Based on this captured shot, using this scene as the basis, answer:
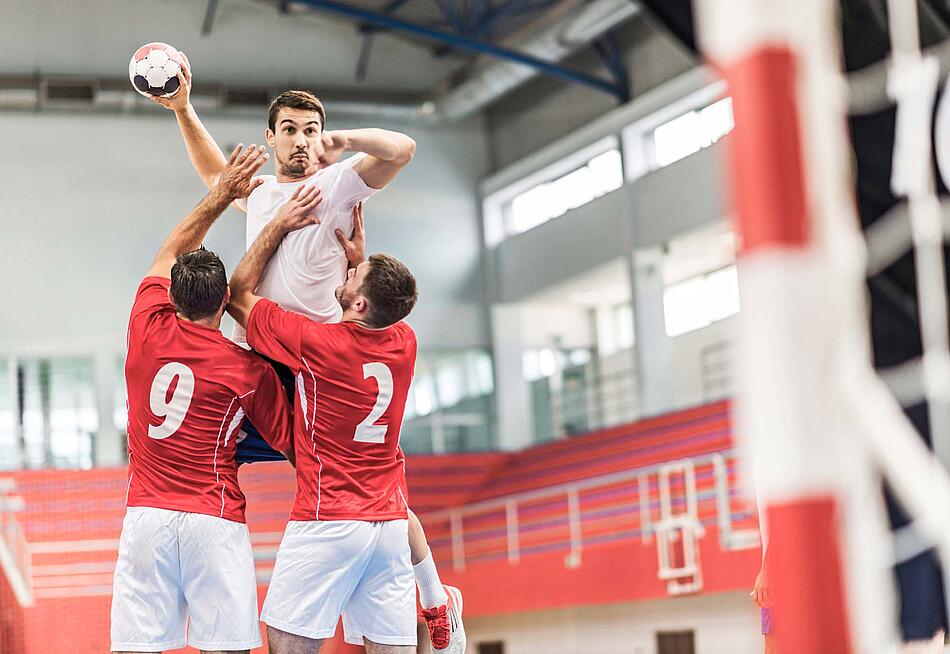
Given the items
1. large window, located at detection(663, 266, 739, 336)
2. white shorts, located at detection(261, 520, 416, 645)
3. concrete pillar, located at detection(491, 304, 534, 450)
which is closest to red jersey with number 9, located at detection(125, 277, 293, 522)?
white shorts, located at detection(261, 520, 416, 645)

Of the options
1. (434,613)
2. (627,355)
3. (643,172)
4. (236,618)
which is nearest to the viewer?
(236,618)

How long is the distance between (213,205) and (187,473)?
1.13 metres

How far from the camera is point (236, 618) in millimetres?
4977

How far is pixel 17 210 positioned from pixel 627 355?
34.8 ft

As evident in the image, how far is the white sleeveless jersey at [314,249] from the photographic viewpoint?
17.5 feet

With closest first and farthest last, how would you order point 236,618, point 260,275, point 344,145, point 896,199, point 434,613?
1. point 896,199
2. point 344,145
3. point 236,618
4. point 260,275
5. point 434,613

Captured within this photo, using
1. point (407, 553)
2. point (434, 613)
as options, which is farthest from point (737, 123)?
point (434, 613)

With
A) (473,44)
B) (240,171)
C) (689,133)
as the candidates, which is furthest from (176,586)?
(473,44)

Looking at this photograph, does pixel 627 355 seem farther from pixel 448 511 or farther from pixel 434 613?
pixel 434 613

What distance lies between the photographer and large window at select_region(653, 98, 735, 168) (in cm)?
1848

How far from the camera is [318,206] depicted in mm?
5328

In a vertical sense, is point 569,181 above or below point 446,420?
above

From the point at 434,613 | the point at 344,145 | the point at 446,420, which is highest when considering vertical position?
the point at 446,420

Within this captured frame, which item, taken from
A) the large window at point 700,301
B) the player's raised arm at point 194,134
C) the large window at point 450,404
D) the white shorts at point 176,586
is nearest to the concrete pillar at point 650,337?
the large window at point 700,301
